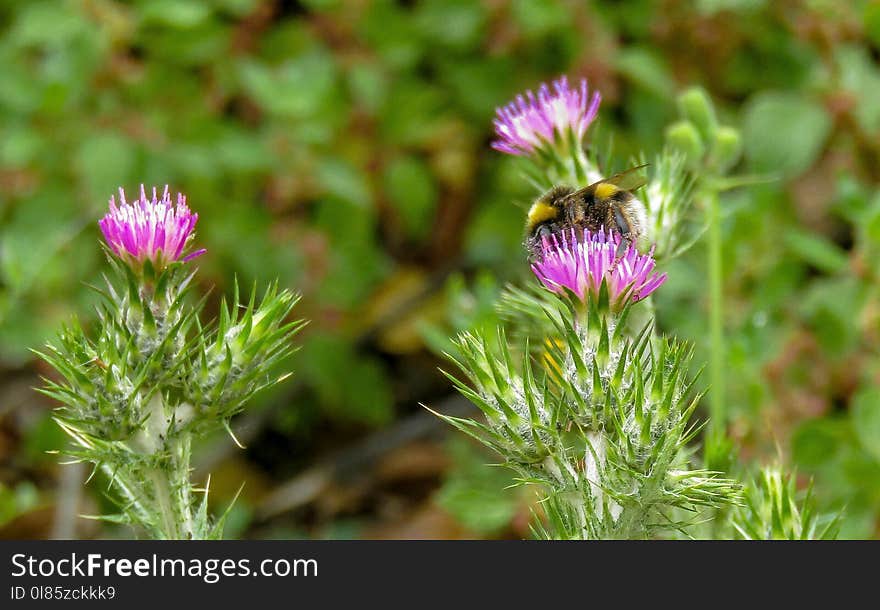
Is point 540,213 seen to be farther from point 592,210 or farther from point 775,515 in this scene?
point 775,515

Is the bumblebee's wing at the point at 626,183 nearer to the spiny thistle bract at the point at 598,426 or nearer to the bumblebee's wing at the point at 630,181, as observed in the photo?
the bumblebee's wing at the point at 630,181

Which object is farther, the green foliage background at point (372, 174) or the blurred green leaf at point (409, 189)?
the blurred green leaf at point (409, 189)

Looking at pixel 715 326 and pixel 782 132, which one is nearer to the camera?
pixel 715 326

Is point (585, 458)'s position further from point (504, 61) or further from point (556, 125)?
point (504, 61)

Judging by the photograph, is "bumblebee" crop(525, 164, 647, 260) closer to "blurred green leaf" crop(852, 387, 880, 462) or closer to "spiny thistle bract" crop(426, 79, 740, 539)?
"spiny thistle bract" crop(426, 79, 740, 539)

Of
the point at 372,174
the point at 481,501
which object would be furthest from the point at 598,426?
the point at 372,174

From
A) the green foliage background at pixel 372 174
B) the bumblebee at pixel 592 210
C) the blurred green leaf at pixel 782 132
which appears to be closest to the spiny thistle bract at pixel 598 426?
the bumblebee at pixel 592 210

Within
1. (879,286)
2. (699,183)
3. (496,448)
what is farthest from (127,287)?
(879,286)
